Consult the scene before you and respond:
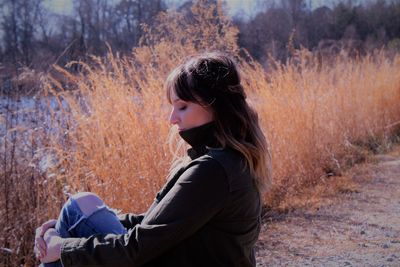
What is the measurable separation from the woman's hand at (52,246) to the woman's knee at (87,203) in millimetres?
119

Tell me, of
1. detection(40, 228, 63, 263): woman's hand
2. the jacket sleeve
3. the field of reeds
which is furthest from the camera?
the field of reeds

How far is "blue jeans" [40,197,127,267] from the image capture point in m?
1.56

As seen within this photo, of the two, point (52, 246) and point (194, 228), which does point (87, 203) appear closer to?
point (52, 246)

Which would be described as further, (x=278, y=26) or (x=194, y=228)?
(x=278, y=26)

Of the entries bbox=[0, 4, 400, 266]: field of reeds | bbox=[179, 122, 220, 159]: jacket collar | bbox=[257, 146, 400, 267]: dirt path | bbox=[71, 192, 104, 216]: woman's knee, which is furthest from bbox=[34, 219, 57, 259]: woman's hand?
bbox=[257, 146, 400, 267]: dirt path

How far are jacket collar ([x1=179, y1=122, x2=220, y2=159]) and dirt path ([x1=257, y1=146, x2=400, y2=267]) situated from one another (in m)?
1.75

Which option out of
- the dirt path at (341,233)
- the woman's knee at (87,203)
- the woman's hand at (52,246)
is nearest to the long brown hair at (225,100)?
the woman's knee at (87,203)

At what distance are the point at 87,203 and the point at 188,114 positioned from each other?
0.47 metres

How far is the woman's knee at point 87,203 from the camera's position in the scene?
5.21 feet

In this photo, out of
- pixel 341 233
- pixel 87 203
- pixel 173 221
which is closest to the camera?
pixel 173 221

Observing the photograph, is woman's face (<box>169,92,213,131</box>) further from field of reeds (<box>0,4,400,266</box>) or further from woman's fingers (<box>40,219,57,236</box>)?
field of reeds (<box>0,4,400,266</box>)

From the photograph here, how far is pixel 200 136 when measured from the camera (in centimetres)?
153

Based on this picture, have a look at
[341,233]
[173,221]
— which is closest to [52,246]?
[173,221]

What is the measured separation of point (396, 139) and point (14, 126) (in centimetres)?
636
